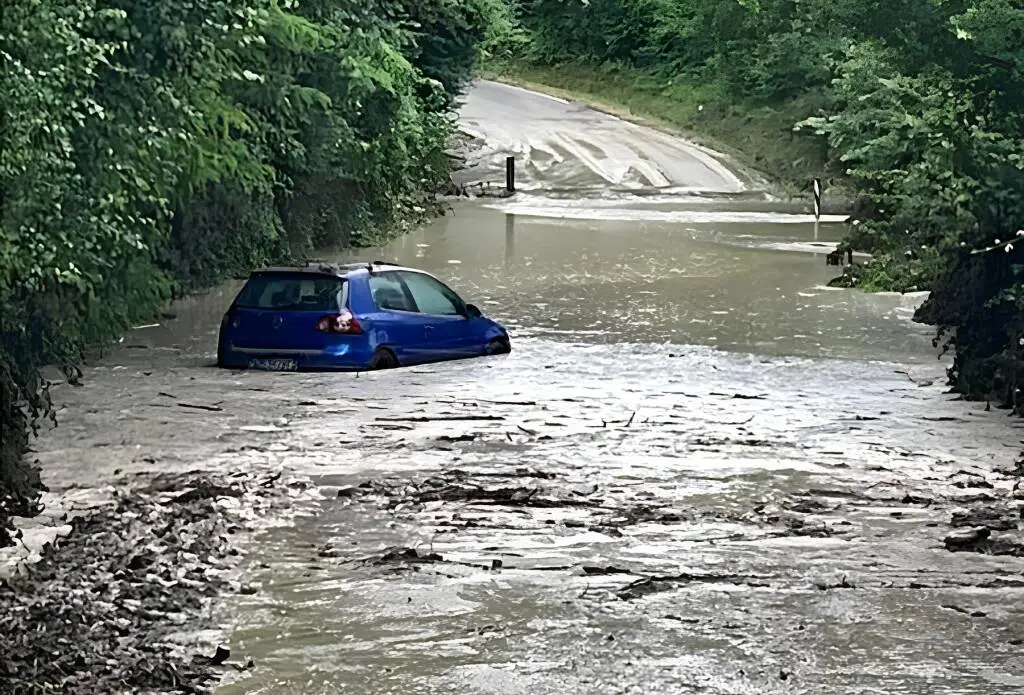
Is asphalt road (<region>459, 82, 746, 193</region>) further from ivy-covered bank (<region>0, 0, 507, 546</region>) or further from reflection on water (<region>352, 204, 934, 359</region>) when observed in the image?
ivy-covered bank (<region>0, 0, 507, 546</region>)

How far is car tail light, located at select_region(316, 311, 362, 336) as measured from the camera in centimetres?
2133

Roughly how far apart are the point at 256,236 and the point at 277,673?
25015 millimetres

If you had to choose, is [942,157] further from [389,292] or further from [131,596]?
[131,596]

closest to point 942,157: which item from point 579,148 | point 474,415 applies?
point 474,415

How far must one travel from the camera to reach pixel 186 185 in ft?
84.9

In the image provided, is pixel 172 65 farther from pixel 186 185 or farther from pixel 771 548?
pixel 771 548

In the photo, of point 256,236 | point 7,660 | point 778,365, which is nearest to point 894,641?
point 7,660

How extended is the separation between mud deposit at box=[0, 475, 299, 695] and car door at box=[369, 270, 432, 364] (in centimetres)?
810

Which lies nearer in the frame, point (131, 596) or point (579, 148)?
point (131, 596)

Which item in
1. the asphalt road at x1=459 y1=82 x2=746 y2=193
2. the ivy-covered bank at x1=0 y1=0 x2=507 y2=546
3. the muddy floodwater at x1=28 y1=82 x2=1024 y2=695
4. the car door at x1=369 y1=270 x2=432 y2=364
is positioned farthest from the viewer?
the asphalt road at x1=459 y1=82 x2=746 y2=193

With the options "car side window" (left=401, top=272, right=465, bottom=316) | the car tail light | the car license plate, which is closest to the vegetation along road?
the car license plate

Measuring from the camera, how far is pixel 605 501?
13.5 m

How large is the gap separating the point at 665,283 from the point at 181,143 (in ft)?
45.2

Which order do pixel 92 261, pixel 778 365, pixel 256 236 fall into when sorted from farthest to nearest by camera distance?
1. pixel 256 236
2. pixel 778 365
3. pixel 92 261
